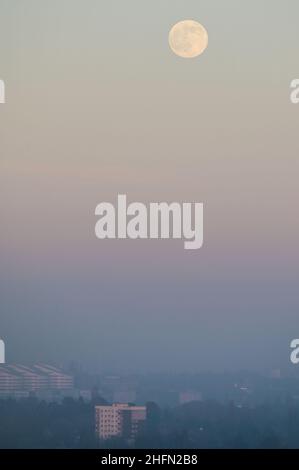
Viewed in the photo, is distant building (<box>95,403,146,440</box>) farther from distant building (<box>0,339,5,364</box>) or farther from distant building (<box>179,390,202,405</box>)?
distant building (<box>0,339,5,364</box>)

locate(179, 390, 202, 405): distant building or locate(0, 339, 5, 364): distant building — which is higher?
locate(0, 339, 5, 364): distant building

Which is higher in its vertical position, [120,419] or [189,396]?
[189,396]

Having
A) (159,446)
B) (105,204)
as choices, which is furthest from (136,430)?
(105,204)

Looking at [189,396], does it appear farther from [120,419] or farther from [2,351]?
[2,351]

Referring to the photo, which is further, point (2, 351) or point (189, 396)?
point (189, 396)

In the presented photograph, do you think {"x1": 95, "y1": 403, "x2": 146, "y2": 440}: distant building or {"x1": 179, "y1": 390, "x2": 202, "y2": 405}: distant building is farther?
{"x1": 179, "y1": 390, "x2": 202, "y2": 405}: distant building
